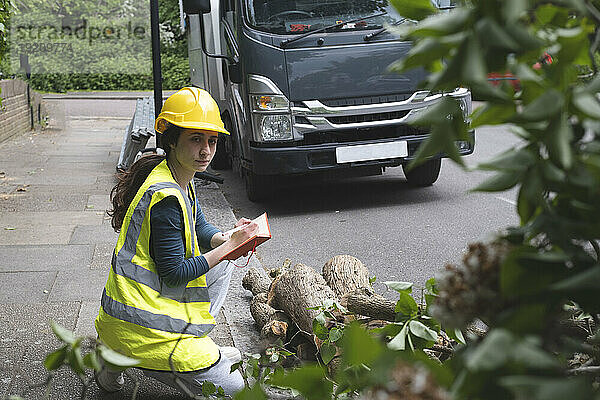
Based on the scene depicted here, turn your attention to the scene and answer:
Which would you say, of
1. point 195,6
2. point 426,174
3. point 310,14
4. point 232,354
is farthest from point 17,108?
point 232,354

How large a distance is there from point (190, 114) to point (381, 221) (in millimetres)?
4106

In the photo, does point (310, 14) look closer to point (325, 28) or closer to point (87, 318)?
point (325, 28)

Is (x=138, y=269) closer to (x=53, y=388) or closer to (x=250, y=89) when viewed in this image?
(x=53, y=388)

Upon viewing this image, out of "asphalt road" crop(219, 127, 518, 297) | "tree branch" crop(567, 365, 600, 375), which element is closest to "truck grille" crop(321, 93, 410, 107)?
"asphalt road" crop(219, 127, 518, 297)

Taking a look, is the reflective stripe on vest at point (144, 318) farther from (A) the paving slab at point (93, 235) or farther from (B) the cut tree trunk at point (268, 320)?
(A) the paving slab at point (93, 235)

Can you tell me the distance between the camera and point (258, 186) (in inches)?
307

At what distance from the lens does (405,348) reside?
1.92 m

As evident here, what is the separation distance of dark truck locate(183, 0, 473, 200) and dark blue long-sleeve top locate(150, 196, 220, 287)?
4.13 meters

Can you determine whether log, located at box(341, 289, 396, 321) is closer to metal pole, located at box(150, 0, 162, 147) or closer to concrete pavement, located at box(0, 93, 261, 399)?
concrete pavement, located at box(0, 93, 261, 399)

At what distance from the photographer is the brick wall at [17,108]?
12953 mm

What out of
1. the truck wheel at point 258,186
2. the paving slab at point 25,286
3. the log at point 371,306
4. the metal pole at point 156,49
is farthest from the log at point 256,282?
the truck wheel at point 258,186

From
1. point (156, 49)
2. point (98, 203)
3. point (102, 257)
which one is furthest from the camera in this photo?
point (98, 203)

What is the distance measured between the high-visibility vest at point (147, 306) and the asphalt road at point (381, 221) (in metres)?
2.07

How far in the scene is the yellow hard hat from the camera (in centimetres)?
318
